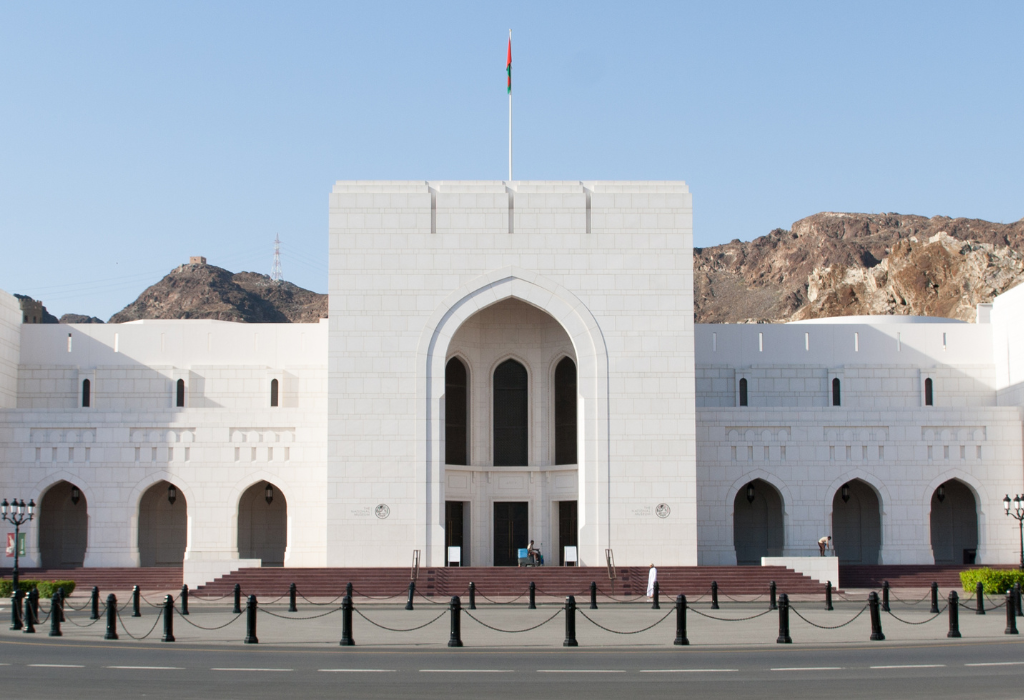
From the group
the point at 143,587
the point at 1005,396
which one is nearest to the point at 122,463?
the point at 143,587

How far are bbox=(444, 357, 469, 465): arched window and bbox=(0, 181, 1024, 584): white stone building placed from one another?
0.07 metres

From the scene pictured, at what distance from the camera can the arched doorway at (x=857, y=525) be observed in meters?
39.3

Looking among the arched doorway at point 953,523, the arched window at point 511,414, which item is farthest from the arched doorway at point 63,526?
the arched doorway at point 953,523

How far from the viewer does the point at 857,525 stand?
39.5 m

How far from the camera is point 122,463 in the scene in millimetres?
35781

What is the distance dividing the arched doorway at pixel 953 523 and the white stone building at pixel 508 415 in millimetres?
76

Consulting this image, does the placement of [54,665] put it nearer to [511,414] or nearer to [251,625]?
[251,625]

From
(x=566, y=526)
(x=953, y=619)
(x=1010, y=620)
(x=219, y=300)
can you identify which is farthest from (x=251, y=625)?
(x=219, y=300)

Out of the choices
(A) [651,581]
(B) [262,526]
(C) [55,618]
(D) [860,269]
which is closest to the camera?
(C) [55,618]

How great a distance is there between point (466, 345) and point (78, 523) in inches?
561

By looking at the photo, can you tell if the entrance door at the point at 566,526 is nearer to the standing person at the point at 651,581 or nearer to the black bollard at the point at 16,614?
the standing person at the point at 651,581

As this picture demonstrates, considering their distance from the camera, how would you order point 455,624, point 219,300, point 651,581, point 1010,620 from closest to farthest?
point 455,624 → point 1010,620 → point 651,581 → point 219,300

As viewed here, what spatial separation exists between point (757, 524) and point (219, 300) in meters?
85.2

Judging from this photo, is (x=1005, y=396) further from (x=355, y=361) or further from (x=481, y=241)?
(x=355, y=361)
